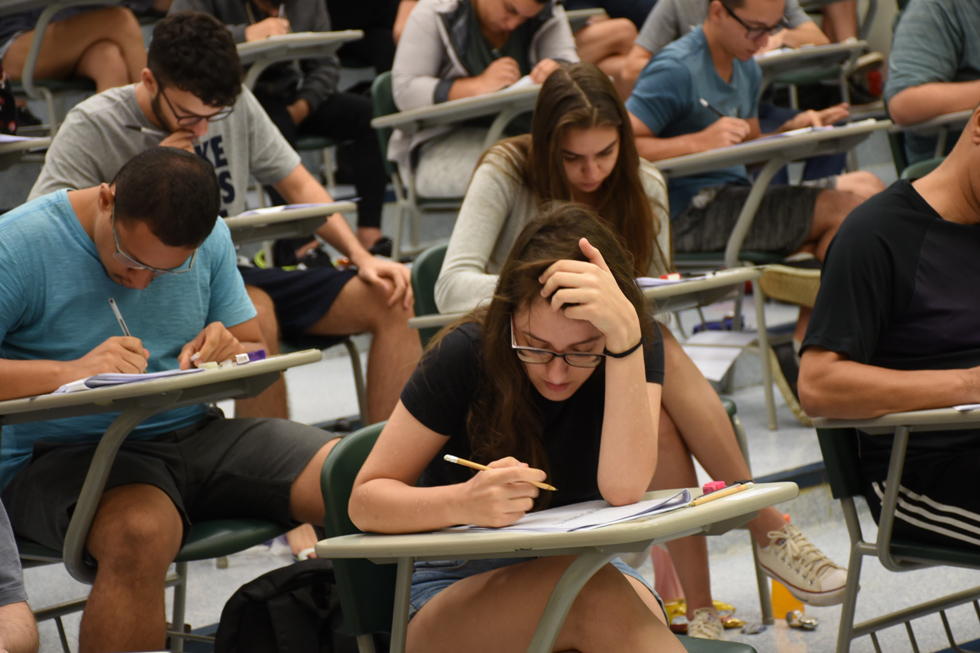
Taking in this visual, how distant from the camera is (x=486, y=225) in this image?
246cm

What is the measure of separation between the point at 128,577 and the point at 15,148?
1078 mm

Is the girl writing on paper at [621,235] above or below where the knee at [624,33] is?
below

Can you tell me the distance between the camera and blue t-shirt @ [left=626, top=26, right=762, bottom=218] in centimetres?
328

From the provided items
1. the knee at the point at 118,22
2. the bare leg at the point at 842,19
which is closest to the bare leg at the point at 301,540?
the knee at the point at 118,22

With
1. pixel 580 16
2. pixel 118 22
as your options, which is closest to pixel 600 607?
pixel 118 22

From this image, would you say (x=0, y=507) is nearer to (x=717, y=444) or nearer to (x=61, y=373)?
(x=61, y=373)

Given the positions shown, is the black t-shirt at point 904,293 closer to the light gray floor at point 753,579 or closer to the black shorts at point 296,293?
the light gray floor at point 753,579

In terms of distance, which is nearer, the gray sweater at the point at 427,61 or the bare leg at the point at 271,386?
the bare leg at the point at 271,386

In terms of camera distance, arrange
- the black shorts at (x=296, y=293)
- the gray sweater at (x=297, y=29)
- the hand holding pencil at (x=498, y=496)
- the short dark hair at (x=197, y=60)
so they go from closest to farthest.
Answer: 1. the hand holding pencil at (x=498, y=496)
2. the short dark hair at (x=197, y=60)
3. the black shorts at (x=296, y=293)
4. the gray sweater at (x=297, y=29)

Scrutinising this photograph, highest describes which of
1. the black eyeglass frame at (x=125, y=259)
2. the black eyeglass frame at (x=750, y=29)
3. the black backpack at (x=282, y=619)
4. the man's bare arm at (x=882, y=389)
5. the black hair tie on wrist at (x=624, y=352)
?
the black eyeglass frame at (x=750, y=29)

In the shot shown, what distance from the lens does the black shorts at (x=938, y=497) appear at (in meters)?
1.74

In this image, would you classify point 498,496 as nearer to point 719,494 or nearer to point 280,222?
point 719,494

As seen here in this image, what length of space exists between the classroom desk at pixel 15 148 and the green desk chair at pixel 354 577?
4.22 feet

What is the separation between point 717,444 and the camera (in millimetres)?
2117
